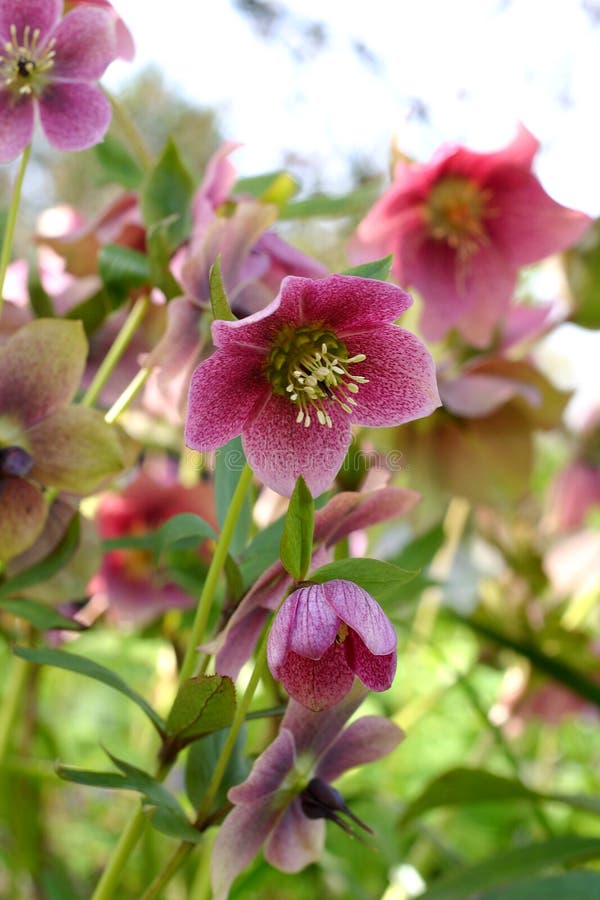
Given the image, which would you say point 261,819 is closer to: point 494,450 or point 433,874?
point 494,450

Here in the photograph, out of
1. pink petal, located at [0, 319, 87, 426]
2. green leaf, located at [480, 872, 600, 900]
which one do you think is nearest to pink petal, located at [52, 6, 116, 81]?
pink petal, located at [0, 319, 87, 426]

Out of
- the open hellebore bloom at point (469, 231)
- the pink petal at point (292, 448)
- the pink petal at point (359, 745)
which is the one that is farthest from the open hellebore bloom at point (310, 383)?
the open hellebore bloom at point (469, 231)

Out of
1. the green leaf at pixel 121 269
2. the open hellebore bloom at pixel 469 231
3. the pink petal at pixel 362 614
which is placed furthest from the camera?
the open hellebore bloom at pixel 469 231

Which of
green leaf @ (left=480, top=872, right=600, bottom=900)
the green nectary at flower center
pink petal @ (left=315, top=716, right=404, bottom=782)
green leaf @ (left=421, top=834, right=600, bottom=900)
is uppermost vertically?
the green nectary at flower center

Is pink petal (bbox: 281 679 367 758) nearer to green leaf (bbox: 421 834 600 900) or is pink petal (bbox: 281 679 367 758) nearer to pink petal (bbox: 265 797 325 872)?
pink petal (bbox: 265 797 325 872)

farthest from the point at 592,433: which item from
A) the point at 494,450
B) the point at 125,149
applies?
the point at 125,149

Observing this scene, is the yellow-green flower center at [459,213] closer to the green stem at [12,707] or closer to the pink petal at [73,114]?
the pink petal at [73,114]

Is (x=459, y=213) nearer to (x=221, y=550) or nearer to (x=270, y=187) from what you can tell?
(x=270, y=187)
